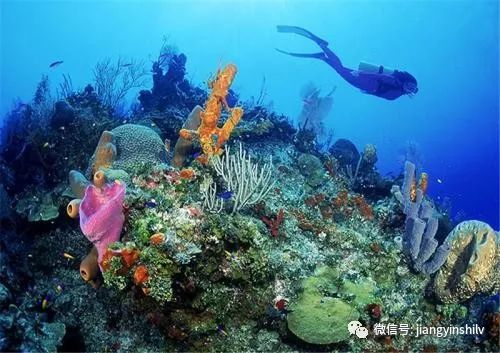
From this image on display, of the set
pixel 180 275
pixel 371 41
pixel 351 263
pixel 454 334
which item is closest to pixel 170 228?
pixel 180 275

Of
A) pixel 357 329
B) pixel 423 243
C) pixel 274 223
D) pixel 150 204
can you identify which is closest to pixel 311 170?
pixel 274 223

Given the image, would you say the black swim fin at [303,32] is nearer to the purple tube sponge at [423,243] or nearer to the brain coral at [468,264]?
the purple tube sponge at [423,243]

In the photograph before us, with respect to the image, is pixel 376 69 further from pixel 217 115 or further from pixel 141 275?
pixel 141 275

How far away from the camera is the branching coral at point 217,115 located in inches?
205

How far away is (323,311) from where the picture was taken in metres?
4.36

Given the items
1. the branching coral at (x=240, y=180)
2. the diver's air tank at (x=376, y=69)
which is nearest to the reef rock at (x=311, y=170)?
the diver's air tank at (x=376, y=69)

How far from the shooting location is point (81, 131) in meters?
8.16

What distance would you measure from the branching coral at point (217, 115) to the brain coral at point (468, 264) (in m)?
3.75

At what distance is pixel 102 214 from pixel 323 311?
110 inches

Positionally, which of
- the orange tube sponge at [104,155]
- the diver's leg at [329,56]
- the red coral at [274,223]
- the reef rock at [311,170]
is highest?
the diver's leg at [329,56]

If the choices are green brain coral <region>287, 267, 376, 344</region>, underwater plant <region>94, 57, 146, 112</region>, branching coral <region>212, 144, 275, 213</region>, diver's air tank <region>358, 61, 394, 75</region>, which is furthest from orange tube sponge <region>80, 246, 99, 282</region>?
underwater plant <region>94, 57, 146, 112</region>

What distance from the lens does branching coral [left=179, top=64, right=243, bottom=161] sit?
17.1 feet

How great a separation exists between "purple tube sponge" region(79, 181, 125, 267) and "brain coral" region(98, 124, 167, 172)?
6.54ft

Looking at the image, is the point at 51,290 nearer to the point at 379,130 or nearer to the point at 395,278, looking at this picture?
the point at 395,278
